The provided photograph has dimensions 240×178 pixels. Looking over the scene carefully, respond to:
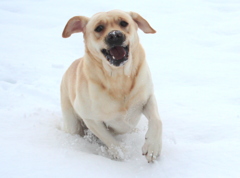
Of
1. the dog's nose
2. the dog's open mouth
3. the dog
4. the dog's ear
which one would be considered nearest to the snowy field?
the dog

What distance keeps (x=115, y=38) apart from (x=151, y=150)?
0.94 metres

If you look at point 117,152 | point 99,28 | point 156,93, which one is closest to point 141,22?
point 99,28

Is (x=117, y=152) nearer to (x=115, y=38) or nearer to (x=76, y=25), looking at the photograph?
(x=115, y=38)

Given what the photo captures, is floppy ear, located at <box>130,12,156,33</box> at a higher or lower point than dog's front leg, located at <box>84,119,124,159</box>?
higher

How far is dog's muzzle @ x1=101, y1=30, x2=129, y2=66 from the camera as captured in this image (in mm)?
2509

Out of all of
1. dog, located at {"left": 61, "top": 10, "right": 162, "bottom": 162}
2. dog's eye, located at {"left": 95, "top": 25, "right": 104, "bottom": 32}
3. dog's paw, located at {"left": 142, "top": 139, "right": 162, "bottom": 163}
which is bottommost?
dog's paw, located at {"left": 142, "top": 139, "right": 162, "bottom": 163}

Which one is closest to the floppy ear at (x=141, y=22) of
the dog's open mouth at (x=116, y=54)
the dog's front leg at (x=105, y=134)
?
the dog's open mouth at (x=116, y=54)

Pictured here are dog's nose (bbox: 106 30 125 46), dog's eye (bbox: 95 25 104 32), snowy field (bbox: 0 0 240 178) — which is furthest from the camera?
dog's eye (bbox: 95 25 104 32)

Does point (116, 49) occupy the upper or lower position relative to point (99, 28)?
lower

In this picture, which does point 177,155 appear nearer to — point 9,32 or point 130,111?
point 130,111

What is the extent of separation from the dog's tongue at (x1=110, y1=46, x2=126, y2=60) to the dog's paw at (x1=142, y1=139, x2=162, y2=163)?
726 millimetres

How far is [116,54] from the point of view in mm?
2586

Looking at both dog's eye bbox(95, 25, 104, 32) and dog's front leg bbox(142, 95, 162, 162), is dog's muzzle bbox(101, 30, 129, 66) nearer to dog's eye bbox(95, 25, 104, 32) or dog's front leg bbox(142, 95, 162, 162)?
dog's eye bbox(95, 25, 104, 32)

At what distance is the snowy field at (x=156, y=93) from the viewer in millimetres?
2297
